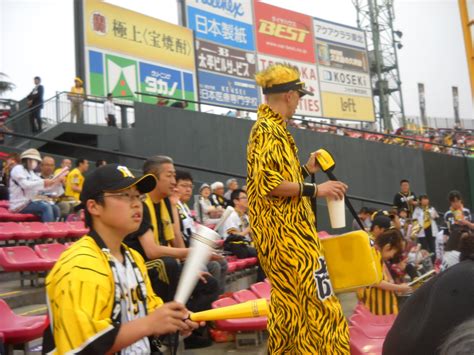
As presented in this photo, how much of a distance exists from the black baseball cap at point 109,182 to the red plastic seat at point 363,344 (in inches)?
71.7

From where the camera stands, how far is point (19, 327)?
12.0 ft

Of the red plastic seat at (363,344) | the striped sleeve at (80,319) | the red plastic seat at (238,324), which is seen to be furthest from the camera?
the red plastic seat at (238,324)

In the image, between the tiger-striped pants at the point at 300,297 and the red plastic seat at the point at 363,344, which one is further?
the red plastic seat at the point at 363,344

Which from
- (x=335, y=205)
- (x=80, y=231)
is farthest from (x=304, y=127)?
(x=335, y=205)

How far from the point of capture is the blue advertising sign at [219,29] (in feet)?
61.9

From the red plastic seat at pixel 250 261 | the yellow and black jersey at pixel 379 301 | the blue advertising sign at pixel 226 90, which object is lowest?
the yellow and black jersey at pixel 379 301

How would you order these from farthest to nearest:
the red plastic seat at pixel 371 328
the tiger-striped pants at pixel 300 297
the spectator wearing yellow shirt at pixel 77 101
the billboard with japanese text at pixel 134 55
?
the billboard with japanese text at pixel 134 55 < the spectator wearing yellow shirt at pixel 77 101 < the red plastic seat at pixel 371 328 < the tiger-striped pants at pixel 300 297

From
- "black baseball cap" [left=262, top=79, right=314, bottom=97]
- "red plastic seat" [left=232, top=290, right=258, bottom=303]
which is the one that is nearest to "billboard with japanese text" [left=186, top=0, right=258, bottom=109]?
"red plastic seat" [left=232, top=290, right=258, bottom=303]

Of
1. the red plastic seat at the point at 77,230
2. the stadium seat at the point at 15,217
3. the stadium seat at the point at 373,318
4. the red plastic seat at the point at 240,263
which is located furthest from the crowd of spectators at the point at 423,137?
the stadium seat at the point at 373,318

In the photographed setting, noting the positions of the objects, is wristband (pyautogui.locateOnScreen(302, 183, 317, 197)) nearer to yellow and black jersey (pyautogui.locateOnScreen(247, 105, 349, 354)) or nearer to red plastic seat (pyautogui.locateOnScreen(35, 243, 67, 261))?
yellow and black jersey (pyautogui.locateOnScreen(247, 105, 349, 354))

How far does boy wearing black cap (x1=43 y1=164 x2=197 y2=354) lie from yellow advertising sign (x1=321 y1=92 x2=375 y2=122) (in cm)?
2063

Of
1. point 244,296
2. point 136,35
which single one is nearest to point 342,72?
point 136,35

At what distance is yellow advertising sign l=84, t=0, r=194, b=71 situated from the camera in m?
15.5

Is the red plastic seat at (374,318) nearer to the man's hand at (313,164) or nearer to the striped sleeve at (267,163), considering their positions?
the man's hand at (313,164)
